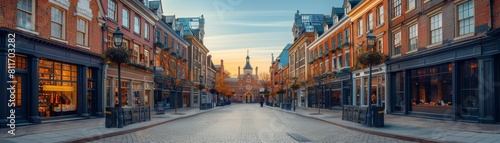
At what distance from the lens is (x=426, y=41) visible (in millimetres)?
21047

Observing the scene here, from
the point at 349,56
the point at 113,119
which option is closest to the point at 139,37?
the point at 113,119

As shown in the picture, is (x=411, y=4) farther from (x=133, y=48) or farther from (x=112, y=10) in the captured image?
(x=133, y=48)

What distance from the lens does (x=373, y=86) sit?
97.1ft

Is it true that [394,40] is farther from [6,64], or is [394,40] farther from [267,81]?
[267,81]

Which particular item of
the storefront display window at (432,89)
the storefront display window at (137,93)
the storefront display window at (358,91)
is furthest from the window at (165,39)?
the storefront display window at (432,89)

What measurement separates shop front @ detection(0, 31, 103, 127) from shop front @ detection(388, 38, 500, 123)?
18.9 m

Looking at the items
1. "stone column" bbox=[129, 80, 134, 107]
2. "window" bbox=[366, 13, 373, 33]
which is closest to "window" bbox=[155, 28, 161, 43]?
"stone column" bbox=[129, 80, 134, 107]

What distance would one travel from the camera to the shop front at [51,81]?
53.7 ft

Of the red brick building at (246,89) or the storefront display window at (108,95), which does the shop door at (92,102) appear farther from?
the red brick building at (246,89)

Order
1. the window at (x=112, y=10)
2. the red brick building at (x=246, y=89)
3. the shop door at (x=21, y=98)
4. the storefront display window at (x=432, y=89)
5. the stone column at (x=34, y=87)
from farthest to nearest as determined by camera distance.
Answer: the red brick building at (x=246, y=89)
the window at (x=112, y=10)
the storefront display window at (x=432, y=89)
the stone column at (x=34, y=87)
the shop door at (x=21, y=98)

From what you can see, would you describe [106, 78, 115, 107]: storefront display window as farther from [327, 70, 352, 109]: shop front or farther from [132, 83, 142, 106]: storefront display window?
[327, 70, 352, 109]: shop front

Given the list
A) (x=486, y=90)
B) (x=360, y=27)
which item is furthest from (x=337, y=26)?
(x=486, y=90)

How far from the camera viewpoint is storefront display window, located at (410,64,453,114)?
19375 millimetres

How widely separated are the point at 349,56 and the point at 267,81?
82.2 m
